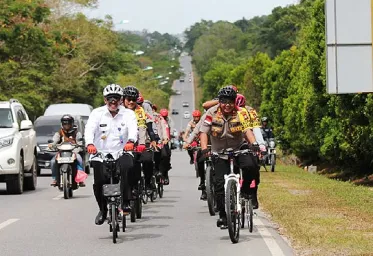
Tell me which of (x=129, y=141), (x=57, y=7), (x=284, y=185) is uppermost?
(x=57, y=7)

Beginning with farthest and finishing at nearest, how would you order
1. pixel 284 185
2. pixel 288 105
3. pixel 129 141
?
pixel 288 105 < pixel 284 185 < pixel 129 141

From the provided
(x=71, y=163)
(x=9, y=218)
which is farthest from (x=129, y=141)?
(x=71, y=163)

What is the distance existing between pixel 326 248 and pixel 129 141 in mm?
2893

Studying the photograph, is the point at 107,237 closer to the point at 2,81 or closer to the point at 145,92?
the point at 2,81

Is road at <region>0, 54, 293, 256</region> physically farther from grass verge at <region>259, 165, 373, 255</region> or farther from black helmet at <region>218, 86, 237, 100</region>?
black helmet at <region>218, 86, 237, 100</region>

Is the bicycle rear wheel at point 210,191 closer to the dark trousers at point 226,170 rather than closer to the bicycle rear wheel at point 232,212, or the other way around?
the dark trousers at point 226,170

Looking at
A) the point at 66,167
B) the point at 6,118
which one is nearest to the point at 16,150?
the point at 6,118

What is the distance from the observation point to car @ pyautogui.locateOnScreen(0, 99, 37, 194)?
914 inches

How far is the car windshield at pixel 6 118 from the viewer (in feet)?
78.5

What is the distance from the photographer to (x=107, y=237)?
Result: 1446 centimetres

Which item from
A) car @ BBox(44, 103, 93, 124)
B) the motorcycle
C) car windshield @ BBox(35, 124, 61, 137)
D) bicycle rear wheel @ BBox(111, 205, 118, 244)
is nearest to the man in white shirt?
bicycle rear wheel @ BBox(111, 205, 118, 244)

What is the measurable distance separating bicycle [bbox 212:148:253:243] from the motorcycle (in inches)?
331

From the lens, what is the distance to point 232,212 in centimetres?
1359

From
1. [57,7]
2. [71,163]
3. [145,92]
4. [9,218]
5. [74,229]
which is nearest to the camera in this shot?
[74,229]
